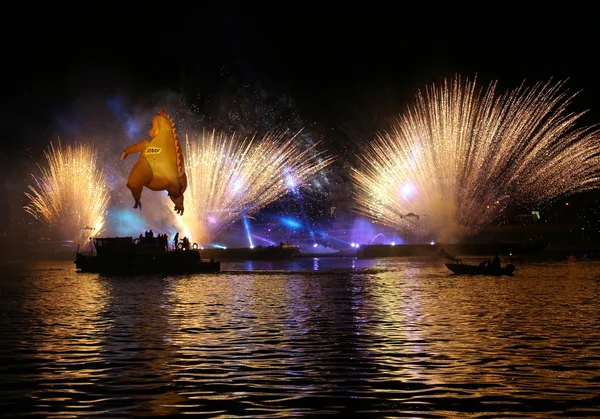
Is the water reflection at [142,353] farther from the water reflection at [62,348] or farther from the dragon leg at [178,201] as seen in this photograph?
the dragon leg at [178,201]

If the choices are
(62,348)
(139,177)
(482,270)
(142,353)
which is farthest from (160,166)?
(482,270)

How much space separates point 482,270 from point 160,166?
3754 centimetres

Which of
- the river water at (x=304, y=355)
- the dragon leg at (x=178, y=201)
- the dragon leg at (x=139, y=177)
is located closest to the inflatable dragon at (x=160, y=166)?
the dragon leg at (x=139, y=177)

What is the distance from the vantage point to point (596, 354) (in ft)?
102

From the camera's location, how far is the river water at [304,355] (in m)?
22.7

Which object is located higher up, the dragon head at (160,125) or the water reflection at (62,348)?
the dragon head at (160,125)

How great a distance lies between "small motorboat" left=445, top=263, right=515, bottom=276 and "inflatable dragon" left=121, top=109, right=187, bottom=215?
3488 cm

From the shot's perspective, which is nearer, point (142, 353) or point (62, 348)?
point (142, 353)

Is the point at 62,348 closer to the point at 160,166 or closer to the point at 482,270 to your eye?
the point at 160,166

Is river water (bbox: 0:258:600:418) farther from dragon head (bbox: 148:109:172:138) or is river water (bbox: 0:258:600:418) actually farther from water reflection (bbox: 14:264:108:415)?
dragon head (bbox: 148:109:172:138)

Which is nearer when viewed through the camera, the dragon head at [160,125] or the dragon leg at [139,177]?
the dragon leg at [139,177]

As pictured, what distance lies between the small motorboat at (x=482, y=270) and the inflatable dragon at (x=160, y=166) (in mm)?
34881

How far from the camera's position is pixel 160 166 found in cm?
6694

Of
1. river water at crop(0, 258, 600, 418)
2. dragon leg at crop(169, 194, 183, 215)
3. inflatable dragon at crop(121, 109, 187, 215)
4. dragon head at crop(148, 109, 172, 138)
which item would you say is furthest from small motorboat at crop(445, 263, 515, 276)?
dragon head at crop(148, 109, 172, 138)
